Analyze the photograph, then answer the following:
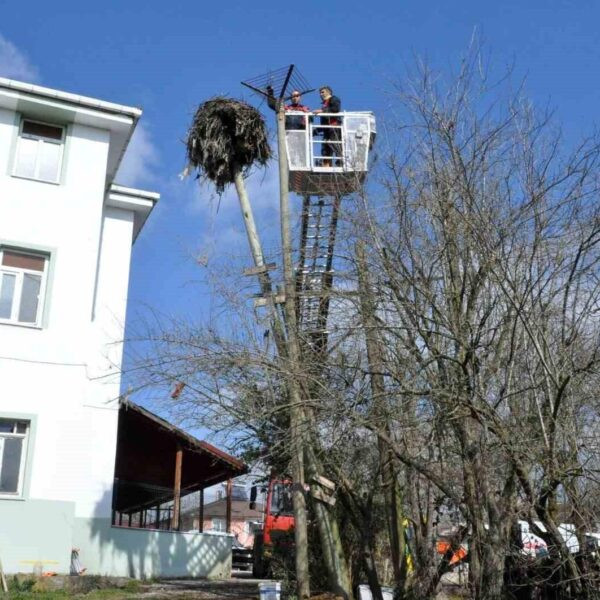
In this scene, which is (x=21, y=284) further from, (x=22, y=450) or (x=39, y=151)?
(x=22, y=450)

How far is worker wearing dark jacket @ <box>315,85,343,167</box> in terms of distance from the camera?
15809 millimetres

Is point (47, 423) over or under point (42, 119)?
under

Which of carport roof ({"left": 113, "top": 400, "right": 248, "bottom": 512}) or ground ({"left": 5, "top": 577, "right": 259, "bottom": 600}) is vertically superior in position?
carport roof ({"left": 113, "top": 400, "right": 248, "bottom": 512})

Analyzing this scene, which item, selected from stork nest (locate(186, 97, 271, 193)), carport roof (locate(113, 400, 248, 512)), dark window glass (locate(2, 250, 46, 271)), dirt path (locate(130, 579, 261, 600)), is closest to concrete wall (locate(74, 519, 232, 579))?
dirt path (locate(130, 579, 261, 600))

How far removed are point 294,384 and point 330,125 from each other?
6990 millimetres

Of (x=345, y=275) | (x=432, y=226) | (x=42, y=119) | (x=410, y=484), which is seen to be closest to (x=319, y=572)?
(x=410, y=484)

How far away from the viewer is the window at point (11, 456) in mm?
15422

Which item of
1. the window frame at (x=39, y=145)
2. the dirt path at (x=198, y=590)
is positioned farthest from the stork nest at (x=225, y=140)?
the dirt path at (x=198, y=590)

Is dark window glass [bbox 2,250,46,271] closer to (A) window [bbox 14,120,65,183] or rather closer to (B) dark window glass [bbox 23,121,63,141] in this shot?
(A) window [bbox 14,120,65,183]

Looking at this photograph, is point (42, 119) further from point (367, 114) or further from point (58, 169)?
point (367, 114)

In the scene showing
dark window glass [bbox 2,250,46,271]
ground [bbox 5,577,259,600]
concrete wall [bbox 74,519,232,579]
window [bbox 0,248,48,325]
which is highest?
dark window glass [bbox 2,250,46,271]

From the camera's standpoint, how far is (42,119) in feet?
58.9

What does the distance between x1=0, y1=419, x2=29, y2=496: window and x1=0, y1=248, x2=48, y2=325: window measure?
2.18 m

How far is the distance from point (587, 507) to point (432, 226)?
3916mm
